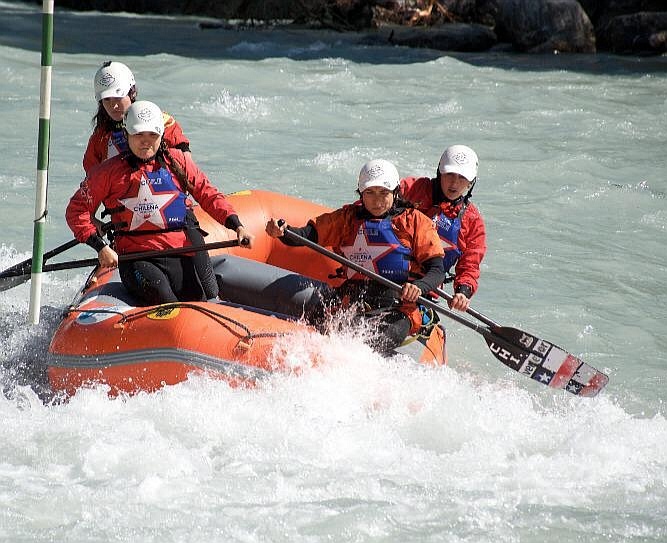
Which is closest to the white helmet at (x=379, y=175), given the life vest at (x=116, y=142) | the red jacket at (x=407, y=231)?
the red jacket at (x=407, y=231)

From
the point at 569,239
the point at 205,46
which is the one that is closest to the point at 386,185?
the point at 569,239

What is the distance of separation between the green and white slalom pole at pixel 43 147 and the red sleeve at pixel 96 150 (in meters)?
0.66

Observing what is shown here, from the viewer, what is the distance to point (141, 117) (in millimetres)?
4902

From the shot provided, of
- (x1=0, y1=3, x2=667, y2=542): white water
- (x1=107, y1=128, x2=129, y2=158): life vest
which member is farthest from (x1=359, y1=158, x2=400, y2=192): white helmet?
(x1=107, y1=128, x2=129, y2=158): life vest

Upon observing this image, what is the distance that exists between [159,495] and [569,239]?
15.4 feet

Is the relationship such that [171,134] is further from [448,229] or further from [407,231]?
[448,229]

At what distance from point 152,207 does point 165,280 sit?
35cm

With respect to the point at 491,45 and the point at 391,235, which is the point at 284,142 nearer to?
the point at 391,235

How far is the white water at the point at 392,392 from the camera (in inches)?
159

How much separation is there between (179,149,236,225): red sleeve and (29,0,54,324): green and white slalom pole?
611 mm

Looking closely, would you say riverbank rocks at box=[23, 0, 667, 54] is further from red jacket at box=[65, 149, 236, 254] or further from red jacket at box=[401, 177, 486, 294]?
red jacket at box=[65, 149, 236, 254]

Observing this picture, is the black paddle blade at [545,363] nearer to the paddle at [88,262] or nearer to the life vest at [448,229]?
the life vest at [448,229]

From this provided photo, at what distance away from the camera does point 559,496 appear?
423 cm

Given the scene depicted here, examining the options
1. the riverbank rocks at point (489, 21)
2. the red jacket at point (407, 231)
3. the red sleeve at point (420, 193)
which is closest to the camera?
the red jacket at point (407, 231)
